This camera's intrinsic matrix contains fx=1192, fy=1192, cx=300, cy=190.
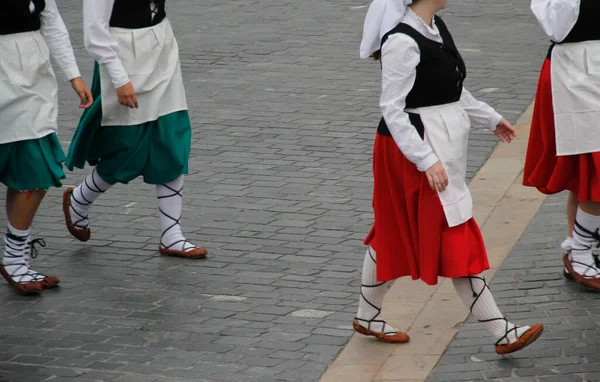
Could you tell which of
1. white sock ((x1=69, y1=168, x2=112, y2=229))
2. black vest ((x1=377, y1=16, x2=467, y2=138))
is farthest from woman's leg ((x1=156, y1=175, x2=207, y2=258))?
black vest ((x1=377, y1=16, x2=467, y2=138))

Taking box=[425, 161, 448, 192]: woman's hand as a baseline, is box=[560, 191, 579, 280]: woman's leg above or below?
below

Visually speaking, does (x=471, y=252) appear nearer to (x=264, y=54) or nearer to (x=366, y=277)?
(x=366, y=277)

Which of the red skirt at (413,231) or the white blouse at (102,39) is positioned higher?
the white blouse at (102,39)

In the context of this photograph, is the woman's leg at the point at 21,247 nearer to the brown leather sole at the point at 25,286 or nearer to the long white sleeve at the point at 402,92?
the brown leather sole at the point at 25,286

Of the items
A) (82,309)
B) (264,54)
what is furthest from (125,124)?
(264,54)

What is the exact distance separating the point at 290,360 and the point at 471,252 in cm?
96

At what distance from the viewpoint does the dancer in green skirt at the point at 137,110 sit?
6312mm

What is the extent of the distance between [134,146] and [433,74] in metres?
2.11

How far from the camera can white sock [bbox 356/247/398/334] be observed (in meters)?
5.44

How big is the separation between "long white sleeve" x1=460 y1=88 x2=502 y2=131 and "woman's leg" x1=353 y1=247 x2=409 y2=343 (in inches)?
A: 30.0

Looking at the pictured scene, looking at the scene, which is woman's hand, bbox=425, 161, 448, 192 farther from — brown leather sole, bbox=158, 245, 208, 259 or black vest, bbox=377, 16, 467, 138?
brown leather sole, bbox=158, 245, 208, 259

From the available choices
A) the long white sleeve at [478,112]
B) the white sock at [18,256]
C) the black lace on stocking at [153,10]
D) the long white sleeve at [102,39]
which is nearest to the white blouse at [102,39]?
the long white sleeve at [102,39]

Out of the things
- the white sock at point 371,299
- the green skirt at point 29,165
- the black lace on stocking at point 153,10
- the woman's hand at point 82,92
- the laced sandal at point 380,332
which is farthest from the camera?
the black lace on stocking at point 153,10

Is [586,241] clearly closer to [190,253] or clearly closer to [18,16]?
[190,253]
